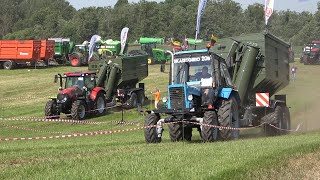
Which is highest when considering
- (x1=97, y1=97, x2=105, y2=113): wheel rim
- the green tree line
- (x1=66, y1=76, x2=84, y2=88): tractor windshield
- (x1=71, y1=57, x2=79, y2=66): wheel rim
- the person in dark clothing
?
the green tree line

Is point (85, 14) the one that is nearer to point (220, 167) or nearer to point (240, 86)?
point (240, 86)

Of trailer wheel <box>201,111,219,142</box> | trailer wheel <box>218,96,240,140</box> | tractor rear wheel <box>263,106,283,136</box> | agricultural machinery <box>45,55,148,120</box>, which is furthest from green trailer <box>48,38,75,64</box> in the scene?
trailer wheel <box>201,111,219,142</box>

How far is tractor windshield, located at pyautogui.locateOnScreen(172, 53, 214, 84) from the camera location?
13.1 metres

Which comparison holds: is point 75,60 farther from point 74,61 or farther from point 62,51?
point 62,51

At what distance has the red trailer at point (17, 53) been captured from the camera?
41906 mm

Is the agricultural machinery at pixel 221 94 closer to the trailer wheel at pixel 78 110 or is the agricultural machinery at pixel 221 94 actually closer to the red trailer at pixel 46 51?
the trailer wheel at pixel 78 110

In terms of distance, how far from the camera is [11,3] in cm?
13100

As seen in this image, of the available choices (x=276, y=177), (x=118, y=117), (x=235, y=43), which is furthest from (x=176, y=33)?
(x=276, y=177)

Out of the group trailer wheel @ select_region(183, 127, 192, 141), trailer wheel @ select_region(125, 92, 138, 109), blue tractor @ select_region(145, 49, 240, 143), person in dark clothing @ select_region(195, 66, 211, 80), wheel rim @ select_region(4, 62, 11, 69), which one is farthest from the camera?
wheel rim @ select_region(4, 62, 11, 69)

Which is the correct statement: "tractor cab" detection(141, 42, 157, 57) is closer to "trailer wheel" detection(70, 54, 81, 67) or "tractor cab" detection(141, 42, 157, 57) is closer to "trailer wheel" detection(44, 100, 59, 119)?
"trailer wheel" detection(70, 54, 81, 67)

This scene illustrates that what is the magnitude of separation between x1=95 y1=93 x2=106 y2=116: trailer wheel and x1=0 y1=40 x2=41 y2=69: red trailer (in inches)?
770

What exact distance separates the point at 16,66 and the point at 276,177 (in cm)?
3854

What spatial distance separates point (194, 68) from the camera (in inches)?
517

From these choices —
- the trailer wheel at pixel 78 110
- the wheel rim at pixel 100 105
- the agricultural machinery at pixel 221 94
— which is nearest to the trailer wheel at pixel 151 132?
the agricultural machinery at pixel 221 94
